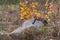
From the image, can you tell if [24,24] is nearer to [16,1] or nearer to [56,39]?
[56,39]

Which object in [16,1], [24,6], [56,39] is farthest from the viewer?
[16,1]

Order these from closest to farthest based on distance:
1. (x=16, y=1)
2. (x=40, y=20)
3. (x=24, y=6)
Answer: (x=40, y=20), (x=24, y=6), (x=16, y=1)

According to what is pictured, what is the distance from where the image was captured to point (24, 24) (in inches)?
285

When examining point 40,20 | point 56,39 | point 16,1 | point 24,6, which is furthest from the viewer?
point 16,1

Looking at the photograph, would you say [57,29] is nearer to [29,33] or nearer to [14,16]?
[29,33]

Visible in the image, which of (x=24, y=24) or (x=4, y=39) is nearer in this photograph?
(x=4, y=39)

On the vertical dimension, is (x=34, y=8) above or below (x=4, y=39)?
above

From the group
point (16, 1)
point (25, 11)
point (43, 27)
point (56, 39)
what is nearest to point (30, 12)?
point (25, 11)

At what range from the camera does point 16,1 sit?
10516 mm

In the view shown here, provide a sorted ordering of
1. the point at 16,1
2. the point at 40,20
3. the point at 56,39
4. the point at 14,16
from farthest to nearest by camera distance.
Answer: the point at 16,1 → the point at 14,16 → the point at 40,20 → the point at 56,39

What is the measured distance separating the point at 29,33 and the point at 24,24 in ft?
2.29

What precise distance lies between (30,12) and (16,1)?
311 centimetres

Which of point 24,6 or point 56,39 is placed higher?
point 24,6

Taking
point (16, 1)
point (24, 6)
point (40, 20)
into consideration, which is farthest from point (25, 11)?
point (16, 1)
